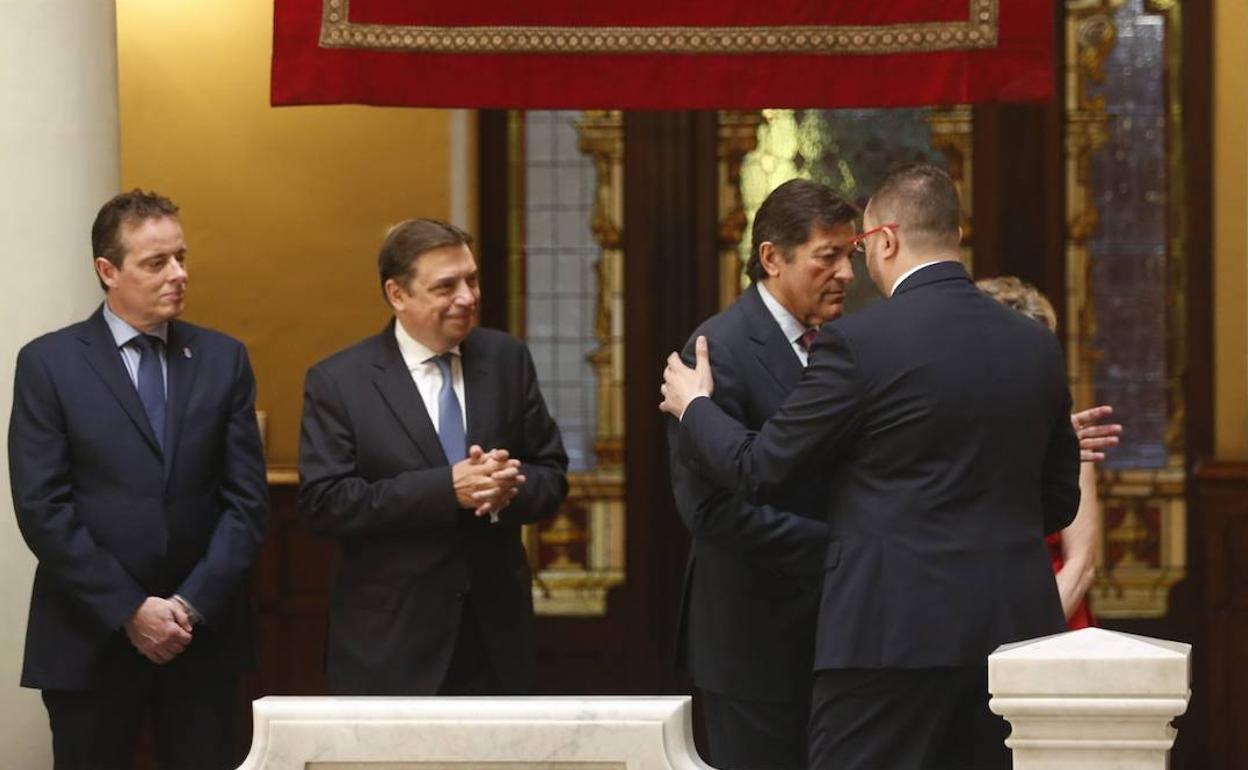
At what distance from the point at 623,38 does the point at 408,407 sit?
116 centimetres

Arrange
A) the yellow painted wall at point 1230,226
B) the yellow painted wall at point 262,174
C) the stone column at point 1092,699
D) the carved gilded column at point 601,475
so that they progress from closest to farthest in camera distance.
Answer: the stone column at point 1092,699 → the yellow painted wall at point 1230,226 → the yellow painted wall at point 262,174 → the carved gilded column at point 601,475

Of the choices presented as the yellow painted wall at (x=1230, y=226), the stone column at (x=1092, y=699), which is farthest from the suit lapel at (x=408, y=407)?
the yellow painted wall at (x=1230, y=226)

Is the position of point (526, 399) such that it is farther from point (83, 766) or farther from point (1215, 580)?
point (1215, 580)

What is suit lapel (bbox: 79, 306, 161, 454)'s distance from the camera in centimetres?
449

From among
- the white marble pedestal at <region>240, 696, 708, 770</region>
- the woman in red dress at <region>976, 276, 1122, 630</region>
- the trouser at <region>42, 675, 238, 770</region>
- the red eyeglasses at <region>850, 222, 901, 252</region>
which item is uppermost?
the red eyeglasses at <region>850, 222, 901, 252</region>

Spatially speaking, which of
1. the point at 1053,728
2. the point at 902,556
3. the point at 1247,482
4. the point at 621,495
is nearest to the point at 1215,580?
the point at 1247,482

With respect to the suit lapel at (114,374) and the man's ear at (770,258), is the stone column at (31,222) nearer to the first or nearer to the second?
the suit lapel at (114,374)

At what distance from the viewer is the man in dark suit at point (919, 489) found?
3.70m

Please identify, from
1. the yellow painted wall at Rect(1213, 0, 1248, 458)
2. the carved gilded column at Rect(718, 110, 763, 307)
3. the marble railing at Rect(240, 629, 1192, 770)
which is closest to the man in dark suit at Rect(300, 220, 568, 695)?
the marble railing at Rect(240, 629, 1192, 770)

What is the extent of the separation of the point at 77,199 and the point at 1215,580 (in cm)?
355

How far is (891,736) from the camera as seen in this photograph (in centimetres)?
372

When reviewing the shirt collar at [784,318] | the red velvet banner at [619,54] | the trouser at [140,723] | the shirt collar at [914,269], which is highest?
the red velvet banner at [619,54]

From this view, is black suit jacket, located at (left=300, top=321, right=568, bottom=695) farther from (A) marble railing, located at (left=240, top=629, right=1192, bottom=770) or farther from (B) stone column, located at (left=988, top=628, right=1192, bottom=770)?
(B) stone column, located at (left=988, top=628, right=1192, bottom=770)

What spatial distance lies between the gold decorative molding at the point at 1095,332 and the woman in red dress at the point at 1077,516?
1.93 metres
